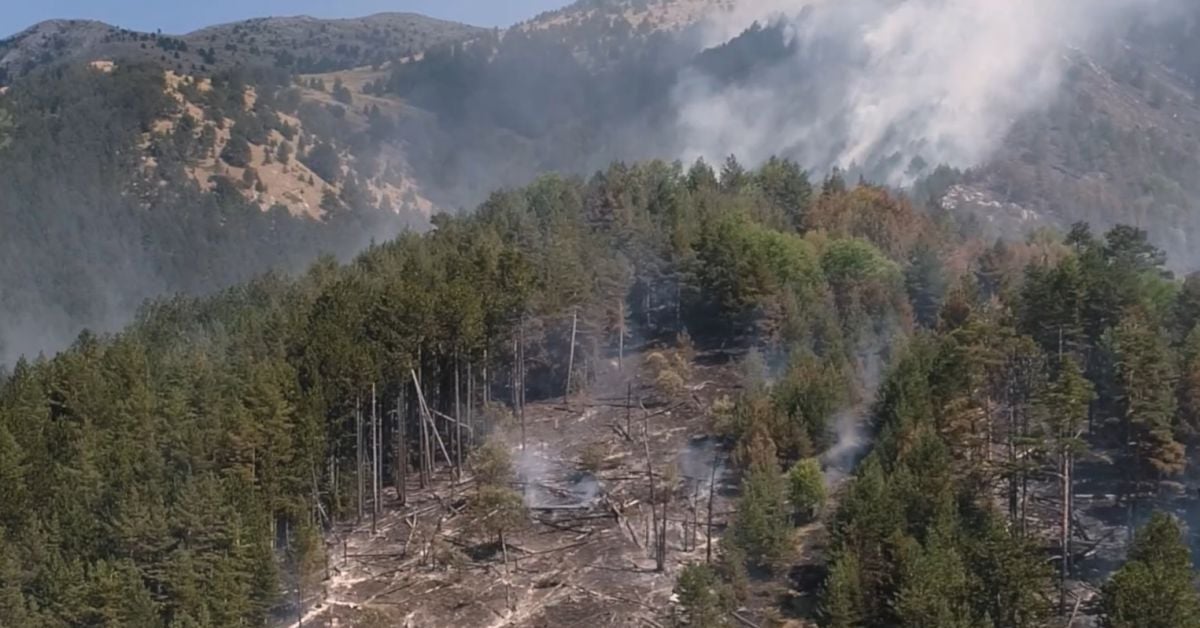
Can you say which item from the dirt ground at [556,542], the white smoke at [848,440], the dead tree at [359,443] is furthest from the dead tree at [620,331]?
the dead tree at [359,443]

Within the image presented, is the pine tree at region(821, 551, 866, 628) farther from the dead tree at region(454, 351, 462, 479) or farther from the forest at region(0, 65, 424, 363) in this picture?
the forest at region(0, 65, 424, 363)

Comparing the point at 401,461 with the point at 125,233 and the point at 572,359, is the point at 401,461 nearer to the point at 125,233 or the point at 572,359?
the point at 572,359

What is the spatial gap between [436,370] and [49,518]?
68.7 ft

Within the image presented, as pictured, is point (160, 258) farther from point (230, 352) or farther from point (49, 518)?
point (49, 518)

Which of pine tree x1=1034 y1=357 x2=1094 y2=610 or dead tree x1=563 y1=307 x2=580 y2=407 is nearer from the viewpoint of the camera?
pine tree x1=1034 y1=357 x2=1094 y2=610

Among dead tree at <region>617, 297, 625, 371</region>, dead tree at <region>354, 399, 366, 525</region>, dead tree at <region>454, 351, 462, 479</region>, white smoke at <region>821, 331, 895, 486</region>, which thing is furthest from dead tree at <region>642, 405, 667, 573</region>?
dead tree at <region>617, 297, 625, 371</region>

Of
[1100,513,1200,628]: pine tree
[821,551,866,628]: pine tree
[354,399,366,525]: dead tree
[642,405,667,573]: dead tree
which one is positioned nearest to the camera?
[1100,513,1200,628]: pine tree

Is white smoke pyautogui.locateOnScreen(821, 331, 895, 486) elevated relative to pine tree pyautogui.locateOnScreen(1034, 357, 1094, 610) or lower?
lower

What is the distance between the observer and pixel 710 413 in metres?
63.0

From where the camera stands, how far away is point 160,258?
18600 cm

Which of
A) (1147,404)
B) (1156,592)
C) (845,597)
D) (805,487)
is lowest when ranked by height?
(845,597)

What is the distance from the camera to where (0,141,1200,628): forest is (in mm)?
40281

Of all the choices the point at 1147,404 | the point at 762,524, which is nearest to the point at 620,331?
the point at 762,524

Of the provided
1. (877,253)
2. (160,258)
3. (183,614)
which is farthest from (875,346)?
(160,258)
